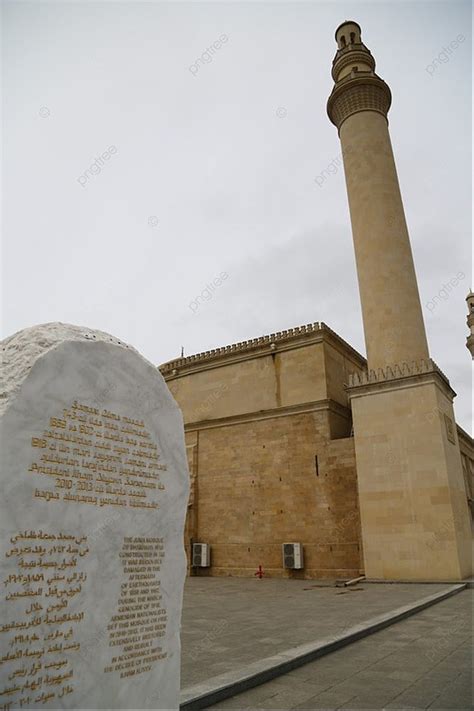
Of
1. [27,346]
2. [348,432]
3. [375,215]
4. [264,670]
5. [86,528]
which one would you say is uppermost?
[375,215]

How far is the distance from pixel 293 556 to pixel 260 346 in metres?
7.93

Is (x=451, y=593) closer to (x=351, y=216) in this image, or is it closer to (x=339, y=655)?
(x=339, y=655)

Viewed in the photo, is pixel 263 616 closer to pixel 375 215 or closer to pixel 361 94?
pixel 375 215

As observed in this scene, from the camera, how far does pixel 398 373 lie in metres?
14.8

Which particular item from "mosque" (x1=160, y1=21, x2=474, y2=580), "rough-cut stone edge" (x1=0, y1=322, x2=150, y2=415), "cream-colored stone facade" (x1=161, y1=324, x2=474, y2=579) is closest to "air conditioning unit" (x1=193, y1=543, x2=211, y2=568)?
"mosque" (x1=160, y1=21, x2=474, y2=580)

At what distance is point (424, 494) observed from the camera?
13.4m

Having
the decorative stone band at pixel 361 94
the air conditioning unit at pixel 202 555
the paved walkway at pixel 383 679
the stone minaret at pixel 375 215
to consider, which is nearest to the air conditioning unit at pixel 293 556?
the air conditioning unit at pixel 202 555

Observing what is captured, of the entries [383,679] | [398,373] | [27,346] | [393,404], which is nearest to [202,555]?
[393,404]

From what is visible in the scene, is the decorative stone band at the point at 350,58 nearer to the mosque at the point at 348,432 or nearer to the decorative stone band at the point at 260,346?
the mosque at the point at 348,432

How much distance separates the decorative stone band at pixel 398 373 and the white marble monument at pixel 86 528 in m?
11.9

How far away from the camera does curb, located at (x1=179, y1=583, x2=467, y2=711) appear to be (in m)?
4.02

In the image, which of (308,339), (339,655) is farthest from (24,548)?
(308,339)

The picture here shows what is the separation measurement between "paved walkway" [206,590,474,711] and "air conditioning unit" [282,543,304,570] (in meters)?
9.90

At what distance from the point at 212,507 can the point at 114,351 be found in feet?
54.3
